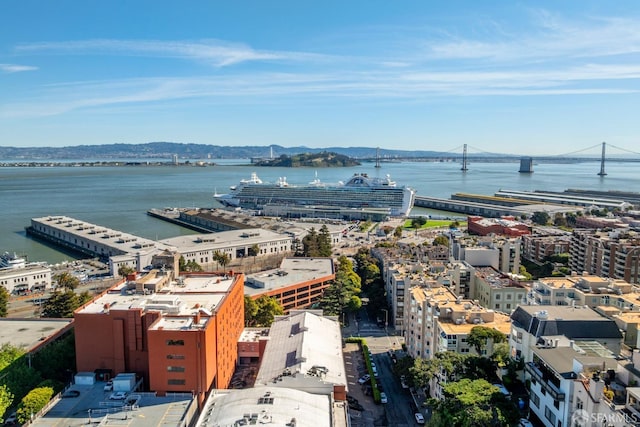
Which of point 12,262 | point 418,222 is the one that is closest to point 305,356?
point 12,262

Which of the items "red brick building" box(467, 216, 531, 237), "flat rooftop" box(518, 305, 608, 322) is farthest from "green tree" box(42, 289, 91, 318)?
"red brick building" box(467, 216, 531, 237)

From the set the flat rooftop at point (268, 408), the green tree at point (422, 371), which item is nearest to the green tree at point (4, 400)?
the flat rooftop at point (268, 408)

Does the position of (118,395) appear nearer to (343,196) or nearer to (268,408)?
(268,408)

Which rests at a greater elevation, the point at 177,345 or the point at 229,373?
the point at 177,345

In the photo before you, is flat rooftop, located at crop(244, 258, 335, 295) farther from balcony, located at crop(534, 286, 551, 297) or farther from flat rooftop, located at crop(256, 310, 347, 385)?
balcony, located at crop(534, 286, 551, 297)

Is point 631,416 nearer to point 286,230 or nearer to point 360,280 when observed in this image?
point 360,280

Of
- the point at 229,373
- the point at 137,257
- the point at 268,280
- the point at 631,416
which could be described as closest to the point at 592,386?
the point at 631,416
